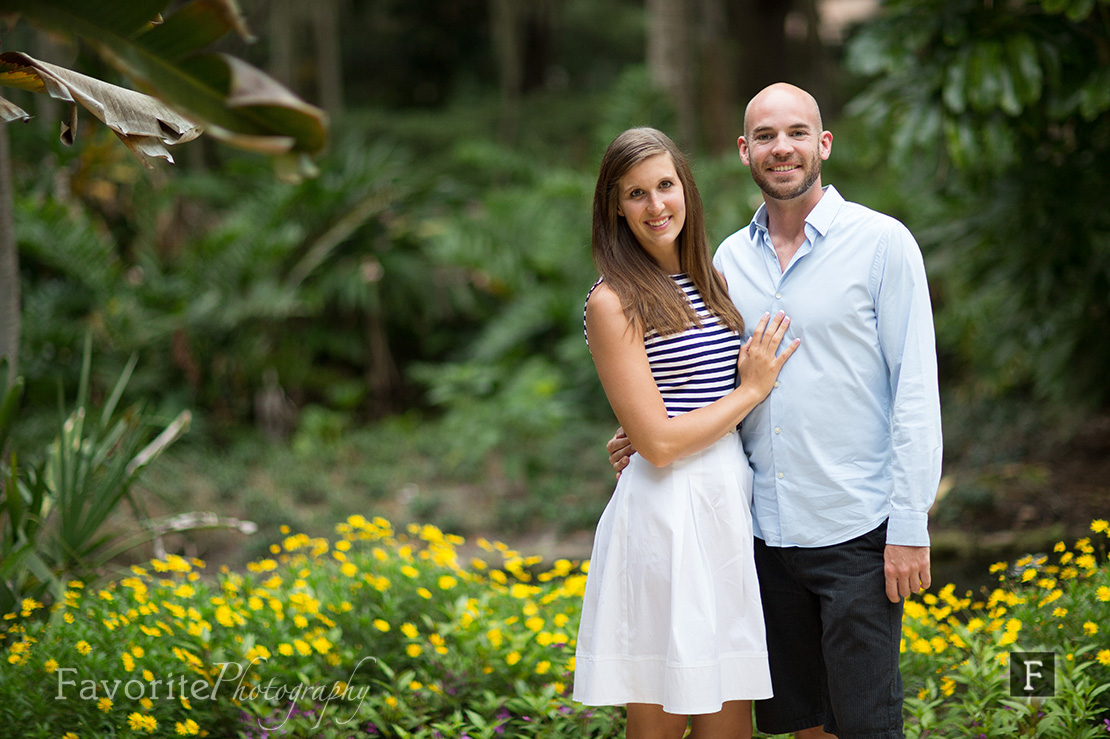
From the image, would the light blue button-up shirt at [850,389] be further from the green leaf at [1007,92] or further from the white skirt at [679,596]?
the green leaf at [1007,92]

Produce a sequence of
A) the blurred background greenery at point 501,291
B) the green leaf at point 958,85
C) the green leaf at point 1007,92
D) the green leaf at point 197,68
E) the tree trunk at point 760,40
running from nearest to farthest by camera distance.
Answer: the green leaf at point 197,68
the green leaf at point 1007,92
the green leaf at point 958,85
the blurred background greenery at point 501,291
the tree trunk at point 760,40

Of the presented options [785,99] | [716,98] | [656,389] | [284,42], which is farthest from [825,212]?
[284,42]

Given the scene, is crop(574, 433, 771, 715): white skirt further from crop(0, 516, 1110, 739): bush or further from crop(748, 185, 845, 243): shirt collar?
crop(0, 516, 1110, 739): bush

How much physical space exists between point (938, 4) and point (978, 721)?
3100 mm

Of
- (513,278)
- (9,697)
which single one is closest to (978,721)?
(9,697)

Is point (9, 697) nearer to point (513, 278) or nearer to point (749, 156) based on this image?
point (749, 156)

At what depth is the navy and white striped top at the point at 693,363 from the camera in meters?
2.44

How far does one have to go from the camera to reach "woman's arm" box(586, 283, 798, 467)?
2.34 meters

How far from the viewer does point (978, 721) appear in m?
2.98

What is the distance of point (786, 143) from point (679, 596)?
118 centimetres

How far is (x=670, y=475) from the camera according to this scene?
243 cm

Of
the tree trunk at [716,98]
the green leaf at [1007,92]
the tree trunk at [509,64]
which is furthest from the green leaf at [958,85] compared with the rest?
the tree trunk at [509,64]

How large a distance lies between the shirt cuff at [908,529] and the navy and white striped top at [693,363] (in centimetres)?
53

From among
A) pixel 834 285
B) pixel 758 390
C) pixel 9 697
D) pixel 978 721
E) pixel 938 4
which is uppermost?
pixel 938 4
